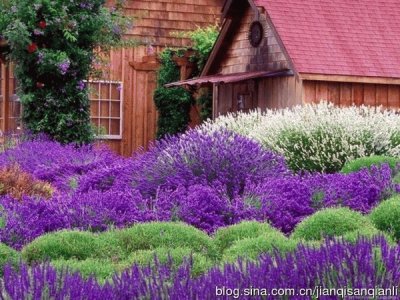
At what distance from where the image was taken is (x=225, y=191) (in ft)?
31.2

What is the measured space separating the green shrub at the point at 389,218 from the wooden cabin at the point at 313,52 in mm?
10955

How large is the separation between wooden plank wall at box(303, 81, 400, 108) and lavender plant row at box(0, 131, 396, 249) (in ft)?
26.2

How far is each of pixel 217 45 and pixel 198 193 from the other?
14291 millimetres

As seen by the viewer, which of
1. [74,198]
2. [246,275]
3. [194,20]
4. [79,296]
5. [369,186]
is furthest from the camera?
[194,20]

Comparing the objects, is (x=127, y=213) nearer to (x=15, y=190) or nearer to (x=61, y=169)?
(x=15, y=190)

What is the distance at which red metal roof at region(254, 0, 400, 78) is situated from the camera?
19.3 m

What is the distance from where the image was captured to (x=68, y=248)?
6.94 meters

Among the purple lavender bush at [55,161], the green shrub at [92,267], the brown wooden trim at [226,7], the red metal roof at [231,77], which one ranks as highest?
the brown wooden trim at [226,7]

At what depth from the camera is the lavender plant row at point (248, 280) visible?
3.94m

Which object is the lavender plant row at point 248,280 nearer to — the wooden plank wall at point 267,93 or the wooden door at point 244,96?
the wooden plank wall at point 267,93

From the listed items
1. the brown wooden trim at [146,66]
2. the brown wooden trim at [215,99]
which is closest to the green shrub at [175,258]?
the brown wooden trim at [215,99]

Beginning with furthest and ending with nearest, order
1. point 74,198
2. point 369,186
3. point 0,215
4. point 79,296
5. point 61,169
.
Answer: point 61,169 → point 369,186 → point 74,198 → point 0,215 → point 79,296

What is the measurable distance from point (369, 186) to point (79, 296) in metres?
5.85

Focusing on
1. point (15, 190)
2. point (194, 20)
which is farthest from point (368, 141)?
point (194, 20)
